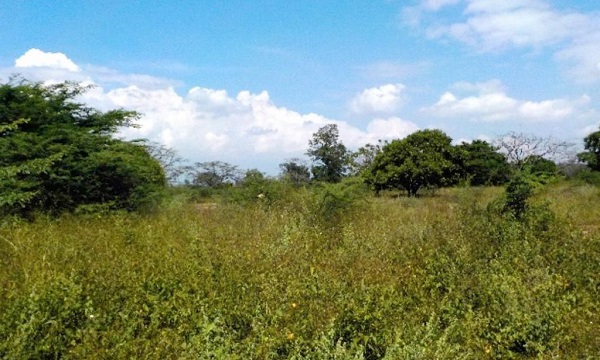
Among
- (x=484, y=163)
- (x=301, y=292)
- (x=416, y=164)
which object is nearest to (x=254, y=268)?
(x=301, y=292)

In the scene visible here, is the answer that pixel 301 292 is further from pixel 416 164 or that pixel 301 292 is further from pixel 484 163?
pixel 484 163

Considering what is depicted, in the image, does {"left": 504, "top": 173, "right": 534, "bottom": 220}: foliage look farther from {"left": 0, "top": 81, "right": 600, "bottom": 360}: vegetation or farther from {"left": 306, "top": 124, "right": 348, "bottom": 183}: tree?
{"left": 306, "top": 124, "right": 348, "bottom": 183}: tree

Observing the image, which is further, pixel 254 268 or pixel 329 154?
pixel 329 154

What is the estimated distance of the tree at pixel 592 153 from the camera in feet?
79.4

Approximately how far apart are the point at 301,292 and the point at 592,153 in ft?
80.6

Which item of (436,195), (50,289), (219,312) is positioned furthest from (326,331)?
(436,195)

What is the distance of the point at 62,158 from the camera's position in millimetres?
8805

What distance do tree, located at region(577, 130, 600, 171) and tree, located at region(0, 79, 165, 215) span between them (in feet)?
72.2

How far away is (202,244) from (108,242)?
1255 mm

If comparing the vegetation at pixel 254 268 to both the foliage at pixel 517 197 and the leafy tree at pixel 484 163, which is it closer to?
the foliage at pixel 517 197

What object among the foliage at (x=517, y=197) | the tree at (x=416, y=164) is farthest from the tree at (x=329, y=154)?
the foliage at (x=517, y=197)

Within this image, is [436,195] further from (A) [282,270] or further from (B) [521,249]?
(A) [282,270]

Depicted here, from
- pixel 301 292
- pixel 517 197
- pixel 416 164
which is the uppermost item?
pixel 416 164

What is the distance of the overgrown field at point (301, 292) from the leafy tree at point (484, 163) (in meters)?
17.7
